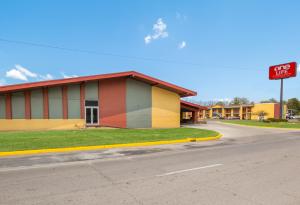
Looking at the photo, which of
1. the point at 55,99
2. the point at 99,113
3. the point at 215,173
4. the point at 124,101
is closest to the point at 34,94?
the point at 55,99

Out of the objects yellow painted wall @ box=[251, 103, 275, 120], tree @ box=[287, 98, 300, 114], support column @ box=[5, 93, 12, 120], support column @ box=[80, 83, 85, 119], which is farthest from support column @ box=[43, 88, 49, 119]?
tree @ box=[287, 98, 300, 114]

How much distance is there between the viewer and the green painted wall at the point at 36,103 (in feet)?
57.8

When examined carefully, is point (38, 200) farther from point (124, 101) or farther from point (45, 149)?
point (124, 101)

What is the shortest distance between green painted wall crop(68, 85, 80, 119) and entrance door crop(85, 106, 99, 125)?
0.91 metres

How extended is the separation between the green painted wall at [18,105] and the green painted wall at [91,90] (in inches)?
225

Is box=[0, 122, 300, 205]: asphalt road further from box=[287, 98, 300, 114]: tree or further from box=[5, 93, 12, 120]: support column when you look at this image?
box=[287, 98, 300, 114]: tree

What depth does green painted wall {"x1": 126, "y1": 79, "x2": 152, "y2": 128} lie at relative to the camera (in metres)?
21.2

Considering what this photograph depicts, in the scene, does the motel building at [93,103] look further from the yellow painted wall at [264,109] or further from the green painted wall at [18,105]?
the yellow painted wall at [264,109]

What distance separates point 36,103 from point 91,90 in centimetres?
526

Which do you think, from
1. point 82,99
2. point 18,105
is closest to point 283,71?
point 82,99

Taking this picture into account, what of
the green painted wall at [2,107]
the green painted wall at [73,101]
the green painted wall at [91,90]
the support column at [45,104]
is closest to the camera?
the green painted wall at [2,107]

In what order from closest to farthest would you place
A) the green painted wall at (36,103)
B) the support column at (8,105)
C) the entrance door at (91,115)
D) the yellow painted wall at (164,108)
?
the support column at (8,105), the green painted wall at (36,103), the entrance door at (91,115), the yellow painted wall at (164,108)

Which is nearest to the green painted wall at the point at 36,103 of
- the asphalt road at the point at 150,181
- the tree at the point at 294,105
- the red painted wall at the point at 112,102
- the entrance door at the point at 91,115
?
the entrance door at the point at 91,115

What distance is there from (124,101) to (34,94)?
29.0 feet
